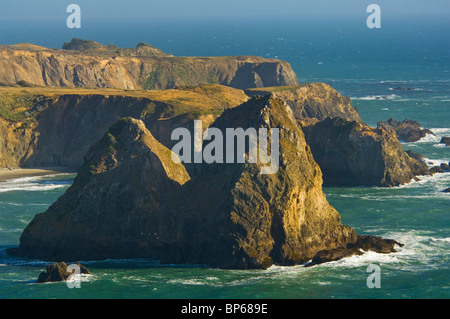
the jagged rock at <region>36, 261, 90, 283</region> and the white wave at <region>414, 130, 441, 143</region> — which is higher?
the white wave at <region>414, 130, 441, 143</region>

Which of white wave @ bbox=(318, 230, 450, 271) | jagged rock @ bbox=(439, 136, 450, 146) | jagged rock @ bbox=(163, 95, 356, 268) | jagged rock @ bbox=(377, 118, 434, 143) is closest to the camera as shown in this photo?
jagged rock @ bbox=(163, 95, 356, 268)

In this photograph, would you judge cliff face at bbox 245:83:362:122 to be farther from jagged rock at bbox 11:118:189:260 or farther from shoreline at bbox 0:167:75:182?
jagged rock at bbox 11:118:189:260

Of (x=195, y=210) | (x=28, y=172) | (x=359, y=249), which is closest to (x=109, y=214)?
(x=195, y=210)

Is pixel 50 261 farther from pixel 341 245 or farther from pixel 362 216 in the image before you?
pixel 362 216

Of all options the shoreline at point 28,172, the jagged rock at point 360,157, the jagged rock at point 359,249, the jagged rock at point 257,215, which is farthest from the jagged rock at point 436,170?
the shoreline at point 28,172

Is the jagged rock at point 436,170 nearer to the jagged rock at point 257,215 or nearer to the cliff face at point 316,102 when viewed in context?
the cliff face at point 316,102

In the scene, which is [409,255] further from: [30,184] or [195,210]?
[30,184]

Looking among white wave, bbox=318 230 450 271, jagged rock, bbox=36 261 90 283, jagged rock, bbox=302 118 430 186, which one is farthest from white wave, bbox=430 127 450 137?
jagged rock, bbox=36 261 90 283
